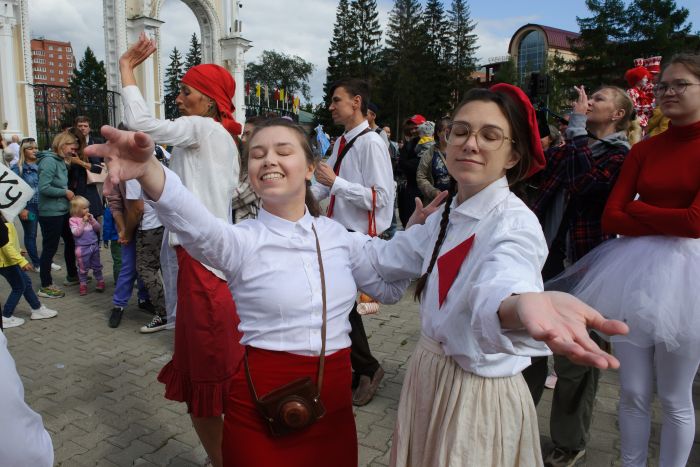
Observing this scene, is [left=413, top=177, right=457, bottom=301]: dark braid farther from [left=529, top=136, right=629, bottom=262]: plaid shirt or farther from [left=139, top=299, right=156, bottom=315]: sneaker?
[left=139, top=299, right=156, bottom=315]: sneaker

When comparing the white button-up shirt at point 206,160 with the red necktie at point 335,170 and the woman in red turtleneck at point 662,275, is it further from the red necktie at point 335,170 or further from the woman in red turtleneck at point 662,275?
the woman in red turtleneck at point 662,275

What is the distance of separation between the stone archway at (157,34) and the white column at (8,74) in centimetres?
336

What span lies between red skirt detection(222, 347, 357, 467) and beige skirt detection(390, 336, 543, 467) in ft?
1.14

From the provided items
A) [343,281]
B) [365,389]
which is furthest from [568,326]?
[365,389]

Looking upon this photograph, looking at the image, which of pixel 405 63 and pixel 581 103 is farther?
pixel 405 63

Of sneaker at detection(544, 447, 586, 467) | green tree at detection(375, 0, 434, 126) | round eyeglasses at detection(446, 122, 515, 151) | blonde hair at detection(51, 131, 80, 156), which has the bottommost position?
sneaker at detection(544, 447, 586, 467)

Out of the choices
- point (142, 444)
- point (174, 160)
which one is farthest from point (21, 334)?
point (174, 160)

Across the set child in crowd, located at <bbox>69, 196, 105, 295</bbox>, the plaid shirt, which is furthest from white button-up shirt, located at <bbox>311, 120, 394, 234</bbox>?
child in crowd, located at <bbox>69, 196, 105, 295</bbox>

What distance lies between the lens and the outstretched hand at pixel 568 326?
0.98 meters

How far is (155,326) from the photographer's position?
541 cm

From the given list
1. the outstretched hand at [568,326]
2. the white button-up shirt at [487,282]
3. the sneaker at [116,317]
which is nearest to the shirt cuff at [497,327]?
the white button-up shirt at [487,282]

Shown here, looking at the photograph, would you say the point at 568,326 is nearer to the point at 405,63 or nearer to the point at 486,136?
the point at 486,136

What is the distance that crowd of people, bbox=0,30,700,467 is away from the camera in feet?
5.19

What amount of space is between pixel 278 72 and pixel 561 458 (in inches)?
3061
